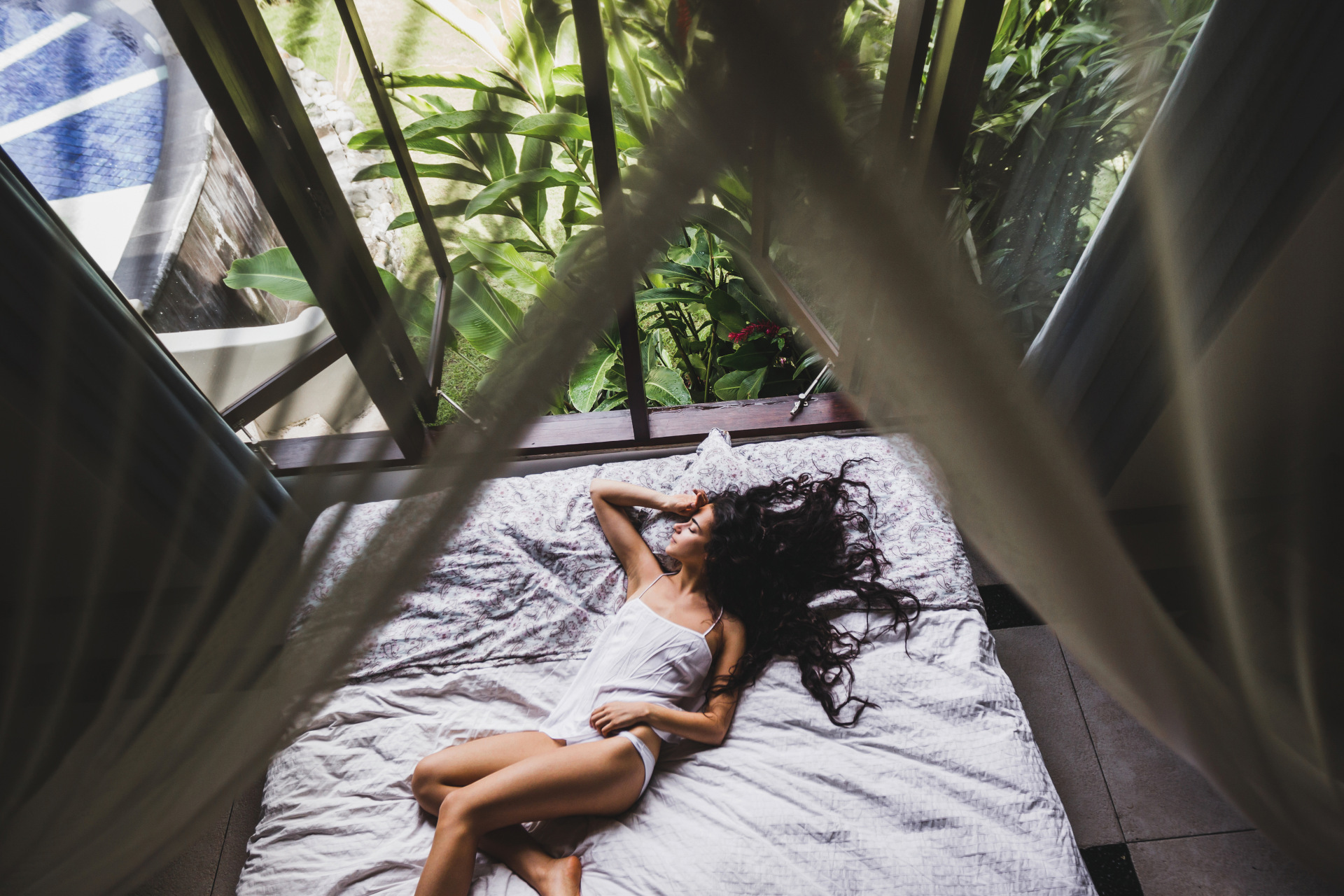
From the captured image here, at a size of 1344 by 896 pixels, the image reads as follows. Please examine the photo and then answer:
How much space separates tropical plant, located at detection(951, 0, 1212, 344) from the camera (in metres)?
0.66

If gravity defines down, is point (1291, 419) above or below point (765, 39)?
below

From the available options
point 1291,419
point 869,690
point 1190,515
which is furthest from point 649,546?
point 1291,419

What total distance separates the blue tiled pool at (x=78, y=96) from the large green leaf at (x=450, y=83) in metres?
0.59

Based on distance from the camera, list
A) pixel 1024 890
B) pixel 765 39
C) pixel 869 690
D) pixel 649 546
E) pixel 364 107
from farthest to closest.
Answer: pixel 649 546 < pixel 869 690 < pixel 1024 890 < pixel 364 107 < pixel 765 39

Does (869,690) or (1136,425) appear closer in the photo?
(869,690)

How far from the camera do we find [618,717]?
4.26ft

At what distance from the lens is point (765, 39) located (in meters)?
0.31

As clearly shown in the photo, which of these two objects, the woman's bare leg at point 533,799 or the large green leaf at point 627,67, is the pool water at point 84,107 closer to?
the large green leaf at point 627,67

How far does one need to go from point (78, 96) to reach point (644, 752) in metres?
1.52

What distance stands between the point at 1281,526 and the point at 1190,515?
0.52m

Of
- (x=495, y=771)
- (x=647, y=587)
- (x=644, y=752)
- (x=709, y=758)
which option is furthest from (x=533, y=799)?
(x=647, y=587)

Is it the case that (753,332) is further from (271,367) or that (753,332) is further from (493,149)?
(493,149)

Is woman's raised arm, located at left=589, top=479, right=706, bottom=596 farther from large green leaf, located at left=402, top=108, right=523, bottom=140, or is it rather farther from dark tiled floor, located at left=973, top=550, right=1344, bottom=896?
large green leaf, located at left=402, top=108, right=523, bottom=140

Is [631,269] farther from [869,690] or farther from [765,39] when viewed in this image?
[869,690]
